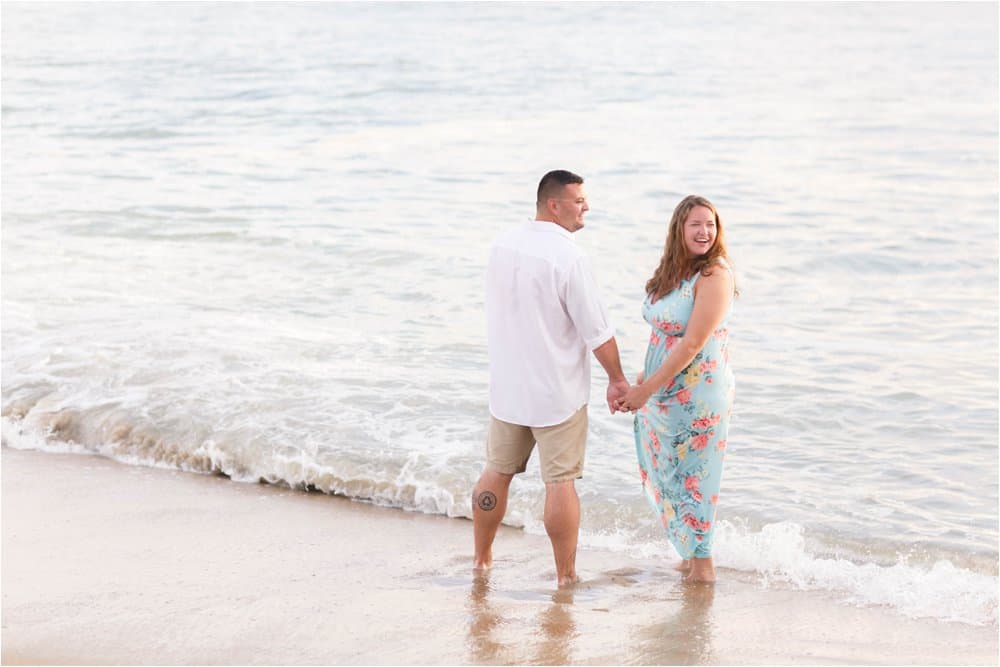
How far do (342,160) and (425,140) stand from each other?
1.78 meters

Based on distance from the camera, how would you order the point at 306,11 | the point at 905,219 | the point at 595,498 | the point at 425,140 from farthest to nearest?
the point at 306,11
the point at 425,140
the point at 905,219
the point at 595,498

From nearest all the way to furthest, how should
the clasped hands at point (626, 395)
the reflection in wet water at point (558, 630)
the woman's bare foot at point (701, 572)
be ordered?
the reflection in wet water at point (558, 630), the clasped hands at point (626, 395), the woman's bare foot at point (701, 572)

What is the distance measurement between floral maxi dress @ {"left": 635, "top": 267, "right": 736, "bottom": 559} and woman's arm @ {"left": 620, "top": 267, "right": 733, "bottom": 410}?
58 mm

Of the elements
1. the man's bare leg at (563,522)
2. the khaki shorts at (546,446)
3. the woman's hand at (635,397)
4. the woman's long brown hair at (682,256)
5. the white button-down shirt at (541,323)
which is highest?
the woman's long brown hair at (682,256)

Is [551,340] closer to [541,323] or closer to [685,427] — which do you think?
[541,323]

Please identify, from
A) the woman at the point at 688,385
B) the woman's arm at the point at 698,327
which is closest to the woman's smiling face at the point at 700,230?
the woman at the point at 688,385

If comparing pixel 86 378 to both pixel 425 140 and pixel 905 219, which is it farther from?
pixel 425 140

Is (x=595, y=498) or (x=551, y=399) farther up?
(x=551, y=399)

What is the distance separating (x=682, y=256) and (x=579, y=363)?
1.95ft

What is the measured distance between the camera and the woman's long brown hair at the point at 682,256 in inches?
186

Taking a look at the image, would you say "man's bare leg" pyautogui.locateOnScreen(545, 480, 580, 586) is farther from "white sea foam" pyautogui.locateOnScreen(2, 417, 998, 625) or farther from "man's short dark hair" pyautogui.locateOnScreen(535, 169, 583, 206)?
"man's short dark hair" pyautogui.locateOnScreen(535, 169, 583, 206)

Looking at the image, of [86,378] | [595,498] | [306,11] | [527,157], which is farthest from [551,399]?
[306,11]

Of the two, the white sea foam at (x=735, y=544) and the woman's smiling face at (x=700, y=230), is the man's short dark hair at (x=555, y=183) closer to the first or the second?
the woman's smiling face at (x=700, y=230)

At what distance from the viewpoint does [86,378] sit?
25.5ft
